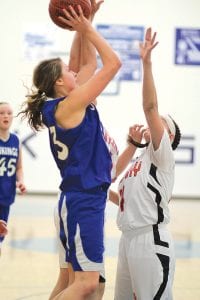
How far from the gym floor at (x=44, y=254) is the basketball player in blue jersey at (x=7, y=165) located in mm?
585

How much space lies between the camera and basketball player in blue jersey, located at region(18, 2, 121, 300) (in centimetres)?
294

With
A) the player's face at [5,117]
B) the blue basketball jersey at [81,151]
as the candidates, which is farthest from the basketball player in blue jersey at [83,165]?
the player's face at [5,117]

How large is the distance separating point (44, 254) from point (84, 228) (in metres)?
3.33

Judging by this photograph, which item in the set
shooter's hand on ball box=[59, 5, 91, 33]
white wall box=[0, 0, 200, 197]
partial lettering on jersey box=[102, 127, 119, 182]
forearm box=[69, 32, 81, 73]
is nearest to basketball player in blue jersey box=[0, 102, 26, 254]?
forearm box=[69, 32, 81, 73]

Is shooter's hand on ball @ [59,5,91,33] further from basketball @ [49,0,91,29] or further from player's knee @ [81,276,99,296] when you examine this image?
player's knee @ [81,276,99,296]

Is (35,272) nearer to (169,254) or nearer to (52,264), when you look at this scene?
(52,264)

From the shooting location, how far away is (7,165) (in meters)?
5.62

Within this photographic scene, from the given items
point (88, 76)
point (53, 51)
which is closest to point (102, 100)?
point (53, 51)

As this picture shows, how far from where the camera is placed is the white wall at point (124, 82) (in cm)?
1158

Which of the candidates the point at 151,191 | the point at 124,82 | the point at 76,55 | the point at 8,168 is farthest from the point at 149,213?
the point at 124,82

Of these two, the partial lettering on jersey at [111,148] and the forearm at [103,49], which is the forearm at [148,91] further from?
the partial lettering on jersey at [111,148]

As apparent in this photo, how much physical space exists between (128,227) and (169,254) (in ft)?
0.85

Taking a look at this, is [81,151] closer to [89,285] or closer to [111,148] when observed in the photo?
[111,148]

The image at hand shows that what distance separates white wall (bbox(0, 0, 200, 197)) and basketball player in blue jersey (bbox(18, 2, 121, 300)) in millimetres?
8594
